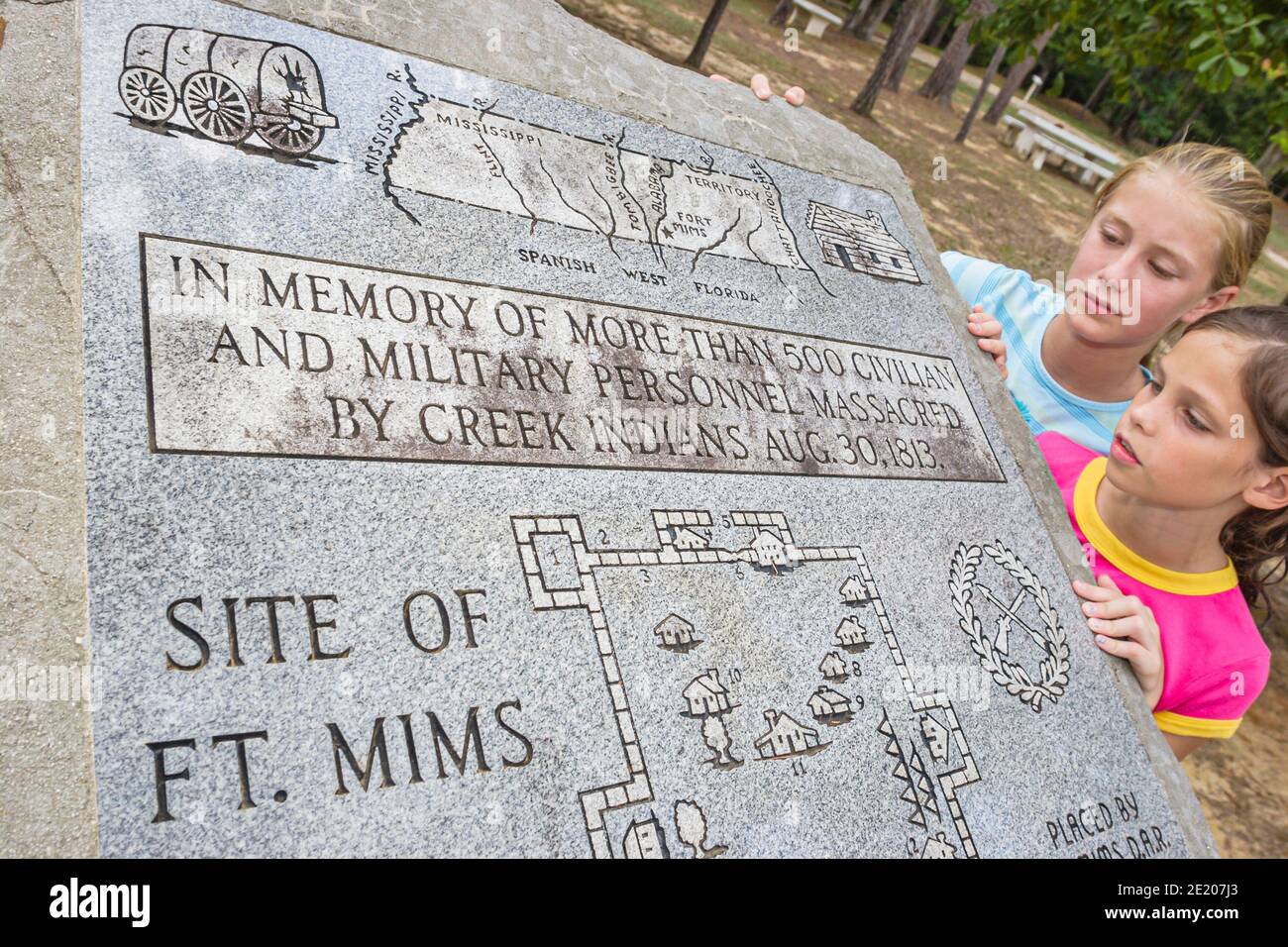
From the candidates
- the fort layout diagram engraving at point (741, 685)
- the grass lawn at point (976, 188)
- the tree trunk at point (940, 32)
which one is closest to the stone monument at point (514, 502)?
the fort layout diagram engraving at point (741, 685)

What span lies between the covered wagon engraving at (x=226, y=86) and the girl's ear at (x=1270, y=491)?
2449 mm

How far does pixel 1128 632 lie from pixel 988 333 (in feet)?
3.50

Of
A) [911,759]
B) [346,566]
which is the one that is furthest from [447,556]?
[911,759]

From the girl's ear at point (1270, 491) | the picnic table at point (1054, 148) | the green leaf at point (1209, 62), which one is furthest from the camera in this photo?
the picnic table at point (1054, 148)

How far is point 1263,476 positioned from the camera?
2297 mm

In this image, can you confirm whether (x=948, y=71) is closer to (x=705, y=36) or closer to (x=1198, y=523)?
(x=705, y=36)

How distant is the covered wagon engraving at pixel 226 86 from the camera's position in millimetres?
1738

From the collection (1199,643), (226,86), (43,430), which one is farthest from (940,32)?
(43,430)

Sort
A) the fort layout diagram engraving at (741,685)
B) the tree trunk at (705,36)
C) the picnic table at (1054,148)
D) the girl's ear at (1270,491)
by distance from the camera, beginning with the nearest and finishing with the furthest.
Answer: the fort layout diagram engraving at (741,685)
the girl's ear at (1270,491)
the tree trunk at (705,36)
the picnic table at (1054,148)

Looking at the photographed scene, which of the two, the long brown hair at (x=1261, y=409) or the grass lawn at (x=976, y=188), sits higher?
the long brown hair at (x=1261, y=409)

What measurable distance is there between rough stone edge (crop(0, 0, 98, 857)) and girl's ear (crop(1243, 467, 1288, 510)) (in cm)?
264

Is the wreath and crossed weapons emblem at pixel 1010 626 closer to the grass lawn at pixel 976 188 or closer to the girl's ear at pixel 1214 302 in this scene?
the girl's ear at pixel 1214 302
